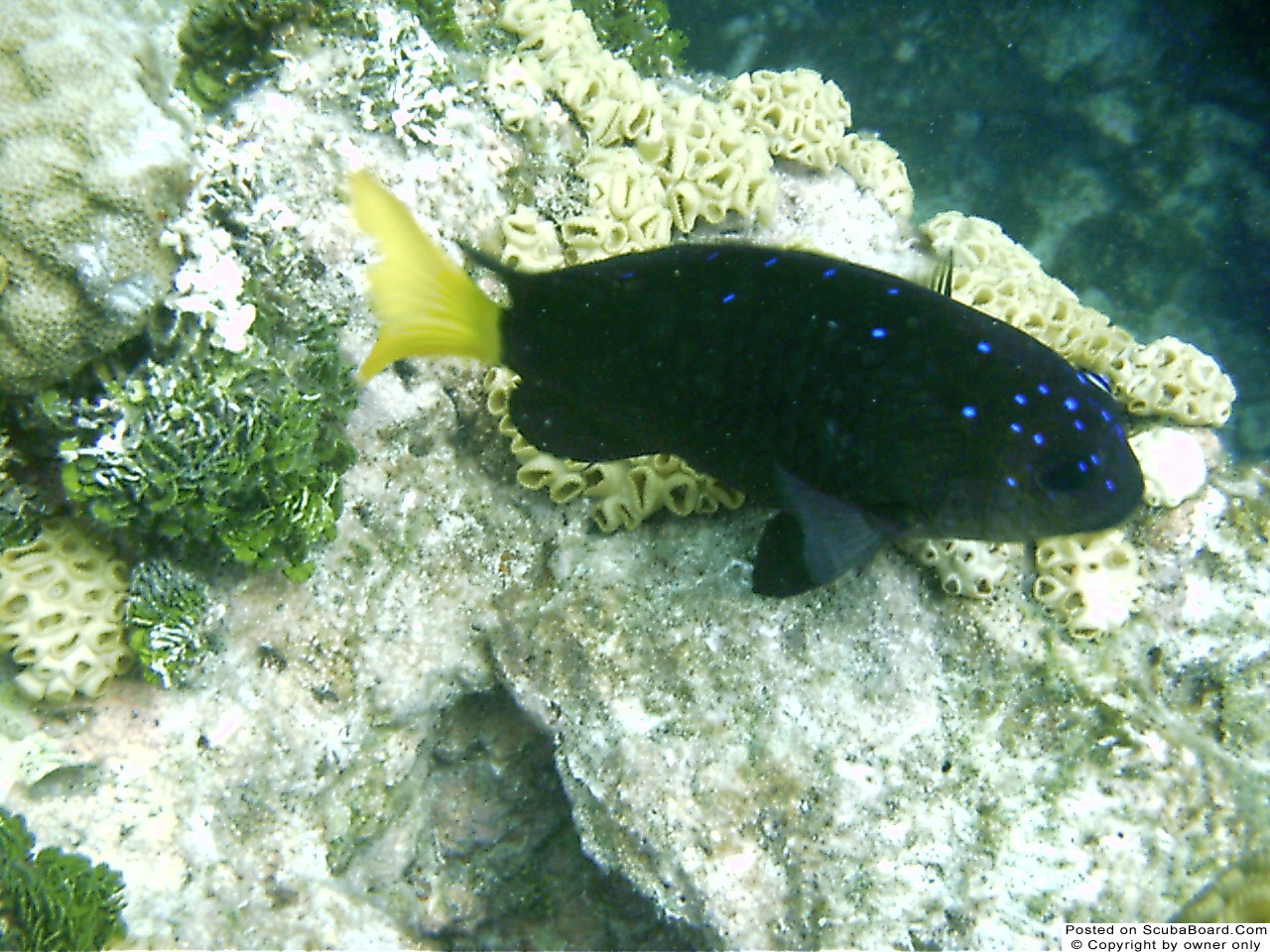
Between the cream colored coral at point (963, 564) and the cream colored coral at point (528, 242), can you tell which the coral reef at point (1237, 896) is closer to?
the cream colored coral at point (963, 564)

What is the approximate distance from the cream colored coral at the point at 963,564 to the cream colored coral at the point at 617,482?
33.1 inches

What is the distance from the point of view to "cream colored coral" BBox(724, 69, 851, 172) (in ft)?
14.3

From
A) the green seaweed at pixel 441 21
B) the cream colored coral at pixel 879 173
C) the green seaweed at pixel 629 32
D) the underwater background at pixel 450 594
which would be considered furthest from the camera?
the green seaweed at pixel 629 32

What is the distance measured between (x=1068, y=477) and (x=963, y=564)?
0.87 meters

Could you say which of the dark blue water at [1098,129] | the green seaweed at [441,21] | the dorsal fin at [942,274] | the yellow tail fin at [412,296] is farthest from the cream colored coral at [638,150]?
the dark blue water at [1098,129]

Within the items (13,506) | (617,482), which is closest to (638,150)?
(617,482)

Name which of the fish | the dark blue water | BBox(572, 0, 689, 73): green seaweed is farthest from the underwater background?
the dark blue water

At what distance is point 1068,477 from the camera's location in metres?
2.38

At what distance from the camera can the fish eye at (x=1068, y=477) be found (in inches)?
93.1

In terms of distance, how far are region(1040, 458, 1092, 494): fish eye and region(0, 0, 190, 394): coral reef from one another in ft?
11.6

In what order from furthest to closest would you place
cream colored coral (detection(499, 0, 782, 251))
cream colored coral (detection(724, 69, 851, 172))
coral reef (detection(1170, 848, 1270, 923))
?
cream colored coral (detection(724, 69, 851, 172))
cream colored coral (detection(499, 0, 782, 251))
coral reef (detection(1170, 848, 1270, 923))

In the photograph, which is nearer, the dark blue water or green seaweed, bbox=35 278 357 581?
green seaweed, bbox=35 278 357 581

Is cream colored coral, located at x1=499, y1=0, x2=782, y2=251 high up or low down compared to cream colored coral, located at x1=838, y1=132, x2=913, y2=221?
down

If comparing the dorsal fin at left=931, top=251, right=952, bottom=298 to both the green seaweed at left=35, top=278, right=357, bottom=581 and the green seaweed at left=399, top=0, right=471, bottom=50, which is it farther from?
the green seaweed at left=399, top=0, right=471, bottom=50
